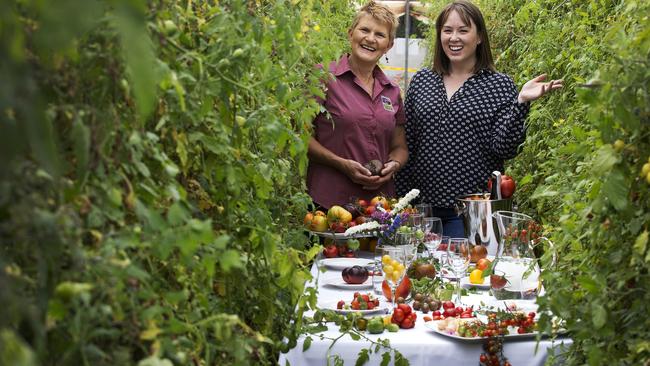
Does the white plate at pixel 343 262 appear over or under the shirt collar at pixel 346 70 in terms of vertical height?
under

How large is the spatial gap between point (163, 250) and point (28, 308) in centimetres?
39

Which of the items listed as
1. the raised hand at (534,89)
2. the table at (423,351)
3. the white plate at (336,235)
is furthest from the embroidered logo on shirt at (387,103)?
the table at (423,351)

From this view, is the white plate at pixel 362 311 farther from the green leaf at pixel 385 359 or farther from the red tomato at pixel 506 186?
the red tomato at pixel 506 186

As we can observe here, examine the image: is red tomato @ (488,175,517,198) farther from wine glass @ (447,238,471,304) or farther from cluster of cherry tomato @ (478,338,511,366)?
cluster of cherry tomato @ (478,338,511,366)

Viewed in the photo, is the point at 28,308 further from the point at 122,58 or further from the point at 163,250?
the point at 122,58

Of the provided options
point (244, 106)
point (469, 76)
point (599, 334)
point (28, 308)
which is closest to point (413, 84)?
point (469, 76)

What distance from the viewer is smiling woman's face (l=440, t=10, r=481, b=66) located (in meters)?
4.38

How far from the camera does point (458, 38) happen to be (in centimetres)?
437

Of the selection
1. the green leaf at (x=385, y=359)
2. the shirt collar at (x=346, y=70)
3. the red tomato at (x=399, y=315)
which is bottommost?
the green leaf at (x=385, y=359)

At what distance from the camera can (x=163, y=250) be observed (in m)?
1.35

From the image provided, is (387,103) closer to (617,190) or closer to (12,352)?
(617,190)

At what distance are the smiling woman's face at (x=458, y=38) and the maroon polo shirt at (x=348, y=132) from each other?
1.42ft

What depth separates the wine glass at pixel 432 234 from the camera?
3.33 metres

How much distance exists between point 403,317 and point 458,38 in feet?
7.15
